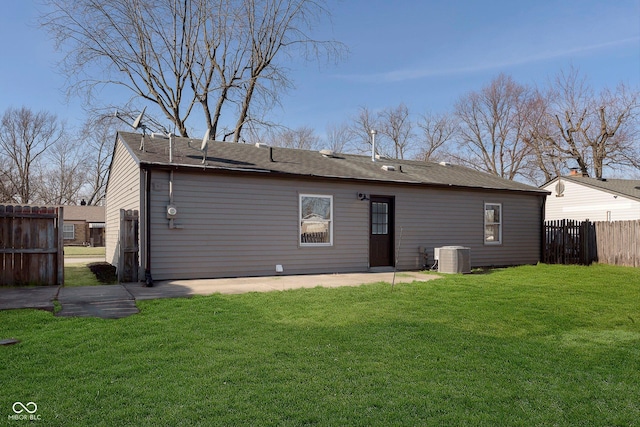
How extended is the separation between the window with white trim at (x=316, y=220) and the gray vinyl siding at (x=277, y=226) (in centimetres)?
15

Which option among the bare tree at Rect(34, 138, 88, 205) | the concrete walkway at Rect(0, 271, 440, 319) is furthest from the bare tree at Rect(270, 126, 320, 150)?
the concrete walkway at Rect(0, 271, 440, 319)

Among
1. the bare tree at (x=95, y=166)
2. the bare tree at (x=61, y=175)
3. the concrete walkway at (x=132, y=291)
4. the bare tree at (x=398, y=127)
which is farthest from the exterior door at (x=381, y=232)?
the bare tree at (x=61, y=175)

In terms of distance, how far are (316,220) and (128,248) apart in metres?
4.34

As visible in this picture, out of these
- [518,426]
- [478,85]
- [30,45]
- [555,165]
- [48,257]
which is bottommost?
[518,426]

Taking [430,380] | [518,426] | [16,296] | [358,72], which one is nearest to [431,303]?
[430,380]

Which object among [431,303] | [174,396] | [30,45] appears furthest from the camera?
[30,45]

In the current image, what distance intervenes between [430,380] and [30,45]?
21788 mm

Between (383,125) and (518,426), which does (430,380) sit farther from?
(383,125)

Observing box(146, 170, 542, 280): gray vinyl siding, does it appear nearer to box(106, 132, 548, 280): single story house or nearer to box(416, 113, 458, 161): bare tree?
box(106, 132, 548, 280): single story house

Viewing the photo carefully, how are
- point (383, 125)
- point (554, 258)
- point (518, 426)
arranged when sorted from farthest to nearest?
point (383, 125) < point (554, 258) < point (518, 426)

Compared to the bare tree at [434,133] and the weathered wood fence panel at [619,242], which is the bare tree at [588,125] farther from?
the weathered wood fence panel at [619,242]

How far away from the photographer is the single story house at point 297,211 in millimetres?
9062

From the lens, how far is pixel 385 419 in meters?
2.77

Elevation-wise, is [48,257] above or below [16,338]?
above
